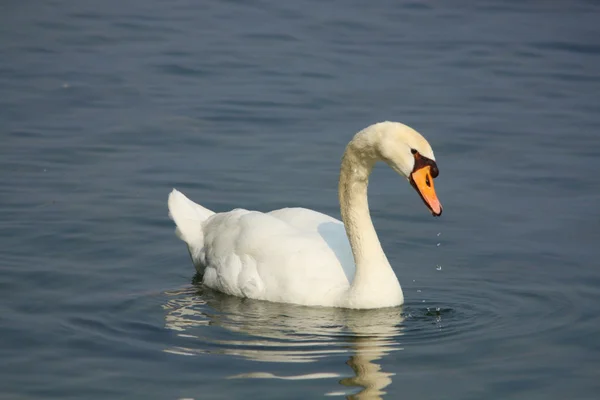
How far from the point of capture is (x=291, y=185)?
40.7 feet

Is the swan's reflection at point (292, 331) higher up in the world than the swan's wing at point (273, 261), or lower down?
lower down

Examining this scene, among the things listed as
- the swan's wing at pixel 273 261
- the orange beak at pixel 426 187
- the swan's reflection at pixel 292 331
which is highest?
the orange beak at pixel 426 187

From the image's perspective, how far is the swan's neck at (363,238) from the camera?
918 centimetres

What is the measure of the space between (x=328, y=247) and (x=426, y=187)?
1290 mm

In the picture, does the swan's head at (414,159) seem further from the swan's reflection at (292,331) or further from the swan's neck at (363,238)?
the swan's reflection at (292,331)

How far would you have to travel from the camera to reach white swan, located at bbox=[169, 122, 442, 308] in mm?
8836

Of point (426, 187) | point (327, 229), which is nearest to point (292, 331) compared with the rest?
point (426, 187)

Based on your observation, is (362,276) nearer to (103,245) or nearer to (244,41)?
(103,245)

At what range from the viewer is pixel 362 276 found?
30.2ft

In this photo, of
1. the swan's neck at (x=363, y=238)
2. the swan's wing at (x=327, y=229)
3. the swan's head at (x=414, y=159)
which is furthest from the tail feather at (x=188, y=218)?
the swan's head at (x=414, y=159)

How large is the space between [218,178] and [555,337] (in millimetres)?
4872

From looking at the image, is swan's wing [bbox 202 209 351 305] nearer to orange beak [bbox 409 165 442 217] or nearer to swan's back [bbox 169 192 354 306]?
swan's back [bbox 169 192 354 306]

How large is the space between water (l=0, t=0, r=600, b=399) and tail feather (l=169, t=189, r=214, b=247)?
314 millimetres

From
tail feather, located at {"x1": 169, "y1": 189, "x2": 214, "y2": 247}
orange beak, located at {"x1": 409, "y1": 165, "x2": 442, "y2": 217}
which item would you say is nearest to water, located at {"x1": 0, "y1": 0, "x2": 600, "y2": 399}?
tail feather, located at {"x1": 169, "y1": 189, "x2": 214, "y2": 247}
